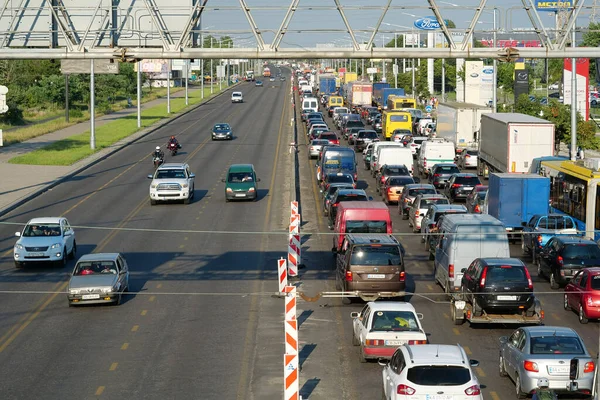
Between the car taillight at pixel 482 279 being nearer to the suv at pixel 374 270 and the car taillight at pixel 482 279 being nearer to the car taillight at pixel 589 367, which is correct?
the suv at pixel 374 270

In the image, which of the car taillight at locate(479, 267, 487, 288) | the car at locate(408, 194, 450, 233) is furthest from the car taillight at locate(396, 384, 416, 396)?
the car at locate(408, 194, 450, 233)

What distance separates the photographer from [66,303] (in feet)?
95.1

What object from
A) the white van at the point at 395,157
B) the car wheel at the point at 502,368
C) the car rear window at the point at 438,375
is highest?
the white van at the point at 395,157

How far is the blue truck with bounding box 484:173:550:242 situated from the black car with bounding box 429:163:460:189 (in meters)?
14.8

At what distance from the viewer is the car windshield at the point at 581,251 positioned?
100 feet

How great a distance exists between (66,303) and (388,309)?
1070cm

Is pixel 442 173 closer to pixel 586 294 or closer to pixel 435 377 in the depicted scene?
pixel 586 294

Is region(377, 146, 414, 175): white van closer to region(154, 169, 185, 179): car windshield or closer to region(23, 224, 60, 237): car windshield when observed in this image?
region(154, 169, 185, 179): car windshield

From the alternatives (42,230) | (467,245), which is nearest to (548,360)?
(467,245)

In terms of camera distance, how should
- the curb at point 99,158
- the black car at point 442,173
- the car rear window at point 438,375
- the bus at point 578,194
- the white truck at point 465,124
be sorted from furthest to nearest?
the white truck at point 465,124, the black car at point 442,173, the curb at point 99,158, the bus at point 578,194, the car rear window at point 438,375

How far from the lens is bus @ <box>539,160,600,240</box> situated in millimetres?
35406

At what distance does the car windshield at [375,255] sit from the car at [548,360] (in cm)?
753

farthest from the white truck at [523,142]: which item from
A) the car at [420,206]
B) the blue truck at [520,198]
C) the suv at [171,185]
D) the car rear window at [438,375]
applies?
the car rear window at [438,375]

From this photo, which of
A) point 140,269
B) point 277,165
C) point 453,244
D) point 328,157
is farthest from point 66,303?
point 277,165
